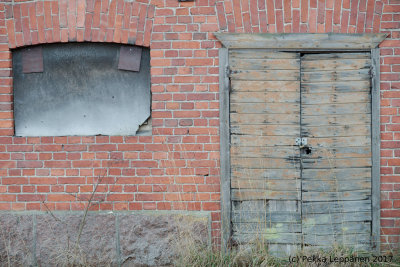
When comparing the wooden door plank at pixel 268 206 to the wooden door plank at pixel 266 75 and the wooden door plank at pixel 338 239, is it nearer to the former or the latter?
the wooden door plank at pixel 338 239

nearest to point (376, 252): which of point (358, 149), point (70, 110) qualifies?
point (358, 149)

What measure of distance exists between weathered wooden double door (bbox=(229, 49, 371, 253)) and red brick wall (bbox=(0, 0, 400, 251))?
245mm

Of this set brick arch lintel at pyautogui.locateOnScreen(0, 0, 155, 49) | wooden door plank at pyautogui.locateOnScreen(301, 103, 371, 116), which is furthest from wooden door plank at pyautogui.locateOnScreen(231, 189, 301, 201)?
brick arch lintel at pyautogui.locateOnScreen(0, 0, 155, 49)

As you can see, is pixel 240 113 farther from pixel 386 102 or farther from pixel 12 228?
pixel 12 228

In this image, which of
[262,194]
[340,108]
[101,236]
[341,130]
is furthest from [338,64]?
[101,236]

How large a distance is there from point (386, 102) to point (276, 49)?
4.38 ft

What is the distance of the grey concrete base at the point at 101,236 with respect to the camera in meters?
4.34

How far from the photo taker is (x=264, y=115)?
4.37 meters

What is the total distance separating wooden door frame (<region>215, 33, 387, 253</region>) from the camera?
4.29 metres

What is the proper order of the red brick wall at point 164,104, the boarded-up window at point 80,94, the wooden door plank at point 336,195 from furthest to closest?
the boarded-up window at point 80,94, the wooden door plank at point 336,195, the red brick wall at point 164,104

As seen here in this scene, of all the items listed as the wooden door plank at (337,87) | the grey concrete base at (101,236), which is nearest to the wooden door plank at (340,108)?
the wooden door plank at (337,87)

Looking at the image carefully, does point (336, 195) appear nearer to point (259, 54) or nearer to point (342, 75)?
point (342, 75)

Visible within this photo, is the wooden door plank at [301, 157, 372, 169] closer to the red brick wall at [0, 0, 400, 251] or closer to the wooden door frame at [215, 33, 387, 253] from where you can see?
the wooden door frame at [215, 33, 387, 253]

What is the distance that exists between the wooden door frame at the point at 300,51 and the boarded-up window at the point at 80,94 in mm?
888
